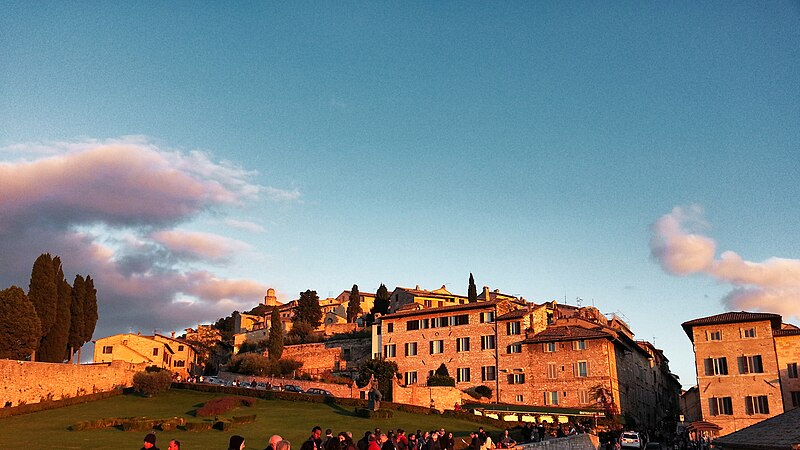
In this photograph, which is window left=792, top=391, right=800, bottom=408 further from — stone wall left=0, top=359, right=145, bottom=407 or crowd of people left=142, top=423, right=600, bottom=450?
stone wall left=0, top=359, right=145, bottom=407

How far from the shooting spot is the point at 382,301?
10269 cm

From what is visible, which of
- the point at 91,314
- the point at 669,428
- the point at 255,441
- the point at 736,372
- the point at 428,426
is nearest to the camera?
the point at 255,441

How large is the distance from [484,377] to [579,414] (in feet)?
42.1

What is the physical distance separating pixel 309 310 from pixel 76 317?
4202 centimetres

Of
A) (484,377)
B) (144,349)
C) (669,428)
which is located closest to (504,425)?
(484,377)

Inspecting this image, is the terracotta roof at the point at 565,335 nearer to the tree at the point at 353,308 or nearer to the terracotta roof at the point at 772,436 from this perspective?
the terracotta roof at the point at 772,436

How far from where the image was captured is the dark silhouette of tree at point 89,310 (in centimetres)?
6794

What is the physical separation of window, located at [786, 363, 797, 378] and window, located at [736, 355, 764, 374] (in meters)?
1.82

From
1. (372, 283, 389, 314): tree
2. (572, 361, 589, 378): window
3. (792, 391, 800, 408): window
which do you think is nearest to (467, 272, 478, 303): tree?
(372, 283, 389, 314): tree

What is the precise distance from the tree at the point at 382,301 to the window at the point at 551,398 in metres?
38.9

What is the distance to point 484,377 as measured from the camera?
68.9m

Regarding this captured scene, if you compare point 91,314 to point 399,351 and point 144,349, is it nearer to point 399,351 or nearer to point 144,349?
point 144,349

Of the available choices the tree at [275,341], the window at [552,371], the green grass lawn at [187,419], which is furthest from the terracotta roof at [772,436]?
the tree at [275,341]

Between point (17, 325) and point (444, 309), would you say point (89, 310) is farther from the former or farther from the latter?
point (444, 309)
